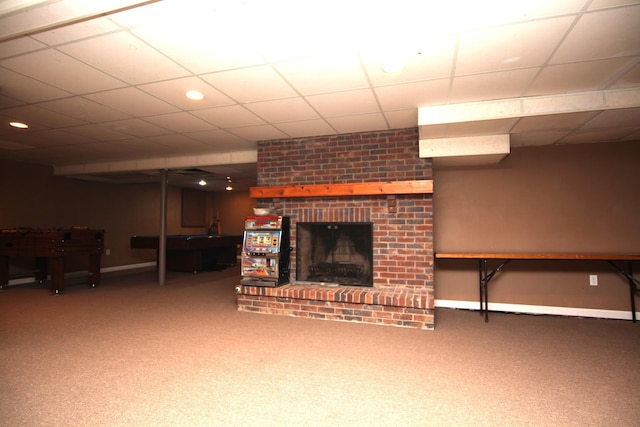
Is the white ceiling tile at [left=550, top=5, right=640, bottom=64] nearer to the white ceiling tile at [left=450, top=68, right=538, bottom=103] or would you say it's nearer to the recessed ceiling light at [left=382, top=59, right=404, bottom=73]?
the white ceiling tile at [left=450, top=68, right=538, bottom=103]

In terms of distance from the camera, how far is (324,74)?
Answer: 2604mm

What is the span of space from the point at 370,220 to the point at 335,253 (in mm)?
636

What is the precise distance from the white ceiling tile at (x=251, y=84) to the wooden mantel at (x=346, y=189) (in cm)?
133

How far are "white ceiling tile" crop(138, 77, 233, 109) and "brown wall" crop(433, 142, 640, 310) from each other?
3.10 meters

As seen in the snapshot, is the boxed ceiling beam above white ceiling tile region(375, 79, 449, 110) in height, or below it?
below

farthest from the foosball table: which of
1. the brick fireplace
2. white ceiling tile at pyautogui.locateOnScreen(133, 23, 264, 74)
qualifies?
white ceiling tile at pyautogui.locateOnScreen(133, 23, 264, 74)

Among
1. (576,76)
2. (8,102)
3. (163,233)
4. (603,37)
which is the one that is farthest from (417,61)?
(163,233)

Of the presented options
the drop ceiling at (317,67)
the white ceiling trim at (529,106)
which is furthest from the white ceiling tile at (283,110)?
the white ceiling trim at (529,106)

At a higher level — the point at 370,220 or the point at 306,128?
the point at 306,128

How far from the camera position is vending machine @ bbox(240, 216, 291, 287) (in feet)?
12.9

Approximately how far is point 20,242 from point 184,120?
3.76 metres

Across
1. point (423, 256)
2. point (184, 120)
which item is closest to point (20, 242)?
point (184, 120)

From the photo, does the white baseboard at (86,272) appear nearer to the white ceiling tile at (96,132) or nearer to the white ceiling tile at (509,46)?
the white ceiling tile at (96,132)

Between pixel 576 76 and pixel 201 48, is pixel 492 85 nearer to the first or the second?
pixel 576 76
